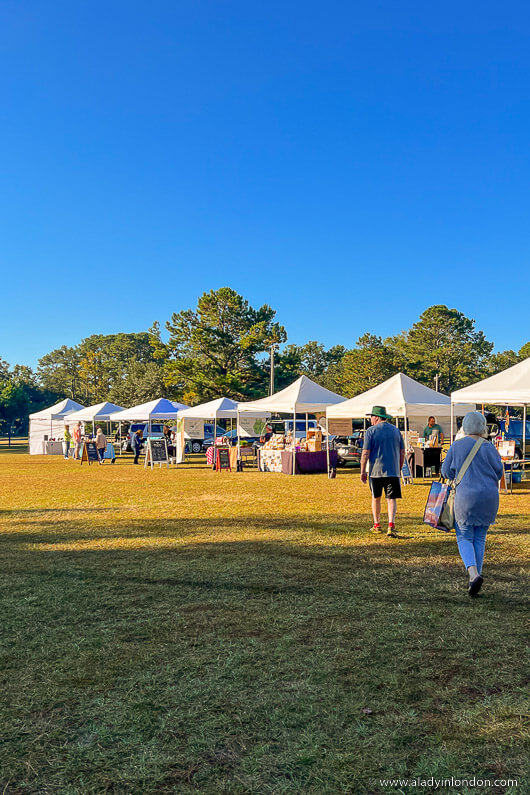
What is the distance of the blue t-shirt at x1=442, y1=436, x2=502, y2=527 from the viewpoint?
17.6ft

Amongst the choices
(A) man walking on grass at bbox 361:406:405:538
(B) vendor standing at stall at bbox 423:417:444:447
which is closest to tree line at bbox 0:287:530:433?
(B) vendor standing at stall at bbox 423:417:444:447

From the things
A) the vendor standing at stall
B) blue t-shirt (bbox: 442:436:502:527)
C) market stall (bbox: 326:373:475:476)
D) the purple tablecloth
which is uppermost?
market stall (bbox: 326:373:475:476)

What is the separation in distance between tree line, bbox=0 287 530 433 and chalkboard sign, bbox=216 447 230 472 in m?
25.6

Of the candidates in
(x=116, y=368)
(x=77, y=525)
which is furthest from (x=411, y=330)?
(x=77, y=525)

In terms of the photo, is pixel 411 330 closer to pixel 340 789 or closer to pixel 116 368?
pixel 116 368

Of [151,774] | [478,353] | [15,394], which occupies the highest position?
[478,353]

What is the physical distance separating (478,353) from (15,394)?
168ft

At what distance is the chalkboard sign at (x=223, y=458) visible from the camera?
21562 mm

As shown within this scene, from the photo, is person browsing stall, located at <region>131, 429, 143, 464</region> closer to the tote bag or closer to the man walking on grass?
the man walking on grass

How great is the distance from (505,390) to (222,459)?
10830mm

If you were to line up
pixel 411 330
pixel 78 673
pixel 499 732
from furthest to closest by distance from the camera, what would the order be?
pixel 411 330 < pixel 78 673 < pixel 499 732

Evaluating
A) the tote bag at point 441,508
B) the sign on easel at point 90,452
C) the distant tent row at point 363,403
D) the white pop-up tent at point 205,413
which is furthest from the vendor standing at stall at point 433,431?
the sign on easel at point 90,452

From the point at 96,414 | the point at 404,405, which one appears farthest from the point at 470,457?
the point at 96,414

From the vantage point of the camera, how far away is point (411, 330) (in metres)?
71.8
